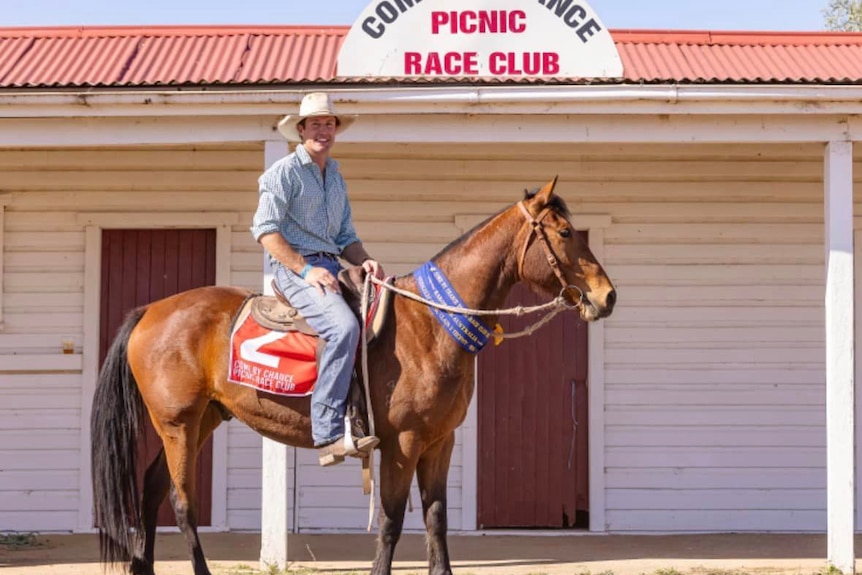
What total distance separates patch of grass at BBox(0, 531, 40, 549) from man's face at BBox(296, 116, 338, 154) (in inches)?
177

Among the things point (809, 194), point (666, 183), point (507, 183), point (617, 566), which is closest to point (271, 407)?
point (617, 566)

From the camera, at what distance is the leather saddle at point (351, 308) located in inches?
243

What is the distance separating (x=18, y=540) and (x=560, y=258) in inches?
212

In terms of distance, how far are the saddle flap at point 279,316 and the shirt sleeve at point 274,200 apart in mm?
414

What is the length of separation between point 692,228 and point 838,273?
1.99 m

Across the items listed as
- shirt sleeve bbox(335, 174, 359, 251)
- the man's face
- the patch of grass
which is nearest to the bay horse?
shirt sleeve bbox(335, 174, 359, 251)

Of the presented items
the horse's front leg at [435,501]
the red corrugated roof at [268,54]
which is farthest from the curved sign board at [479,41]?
the horse's front leg at [435,501]

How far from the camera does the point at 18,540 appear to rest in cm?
913

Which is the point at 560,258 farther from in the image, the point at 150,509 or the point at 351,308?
Result: the point at 150,509

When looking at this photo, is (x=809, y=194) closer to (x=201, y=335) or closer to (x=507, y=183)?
(x=507, y=183)

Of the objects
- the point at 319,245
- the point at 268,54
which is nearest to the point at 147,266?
the point at 268,54

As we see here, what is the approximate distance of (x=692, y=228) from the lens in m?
9.78

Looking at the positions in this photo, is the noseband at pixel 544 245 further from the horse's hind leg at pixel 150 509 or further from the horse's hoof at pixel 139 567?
the horse's hoof at pixel 139 567

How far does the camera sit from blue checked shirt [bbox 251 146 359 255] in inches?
248
